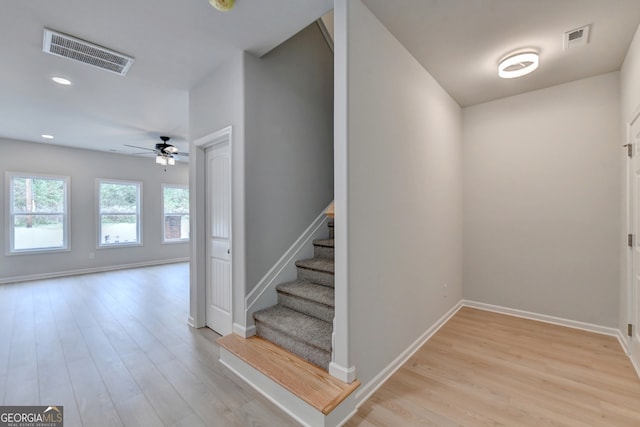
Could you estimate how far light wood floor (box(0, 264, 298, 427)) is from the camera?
1.78 metres

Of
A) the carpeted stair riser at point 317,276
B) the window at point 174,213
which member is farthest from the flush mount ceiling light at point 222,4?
the window at point 174,213

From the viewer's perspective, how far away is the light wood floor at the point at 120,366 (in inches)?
70.2

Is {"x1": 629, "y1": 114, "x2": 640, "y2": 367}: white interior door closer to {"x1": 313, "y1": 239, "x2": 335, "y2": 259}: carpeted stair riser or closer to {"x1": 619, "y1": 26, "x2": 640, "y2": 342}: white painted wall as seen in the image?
{"x1": 619, "y1": 26, "x2": 640, "y2": 342}: white painted wall

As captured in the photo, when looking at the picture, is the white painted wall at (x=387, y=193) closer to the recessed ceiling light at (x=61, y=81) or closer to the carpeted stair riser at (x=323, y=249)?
the carpeted stair riser at (x=323, y=249)

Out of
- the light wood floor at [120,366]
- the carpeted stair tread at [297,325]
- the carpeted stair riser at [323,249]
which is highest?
the carpeted stair riser at [323,249]

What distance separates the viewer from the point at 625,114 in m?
2.58

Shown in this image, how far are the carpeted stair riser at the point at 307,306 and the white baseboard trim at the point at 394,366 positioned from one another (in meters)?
0.55

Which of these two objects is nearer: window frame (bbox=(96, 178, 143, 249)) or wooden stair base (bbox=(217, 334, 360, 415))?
wooden stair base (bbox=(217, 334, 360, 415))

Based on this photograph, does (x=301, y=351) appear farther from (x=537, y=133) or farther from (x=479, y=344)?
(x=537, y=133)

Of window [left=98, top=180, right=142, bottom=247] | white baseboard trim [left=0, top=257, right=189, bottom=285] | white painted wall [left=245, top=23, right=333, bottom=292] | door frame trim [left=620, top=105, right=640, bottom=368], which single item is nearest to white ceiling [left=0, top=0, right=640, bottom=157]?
white painted wall [left=245, top=23, right=333, bottom=292]

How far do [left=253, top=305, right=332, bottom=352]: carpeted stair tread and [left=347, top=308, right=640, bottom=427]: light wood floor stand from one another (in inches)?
20.6

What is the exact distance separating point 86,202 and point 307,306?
6.40 m

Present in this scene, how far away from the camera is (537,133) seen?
3248 mm

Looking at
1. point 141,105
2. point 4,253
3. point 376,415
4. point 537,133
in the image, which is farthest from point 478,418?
point 4,253
